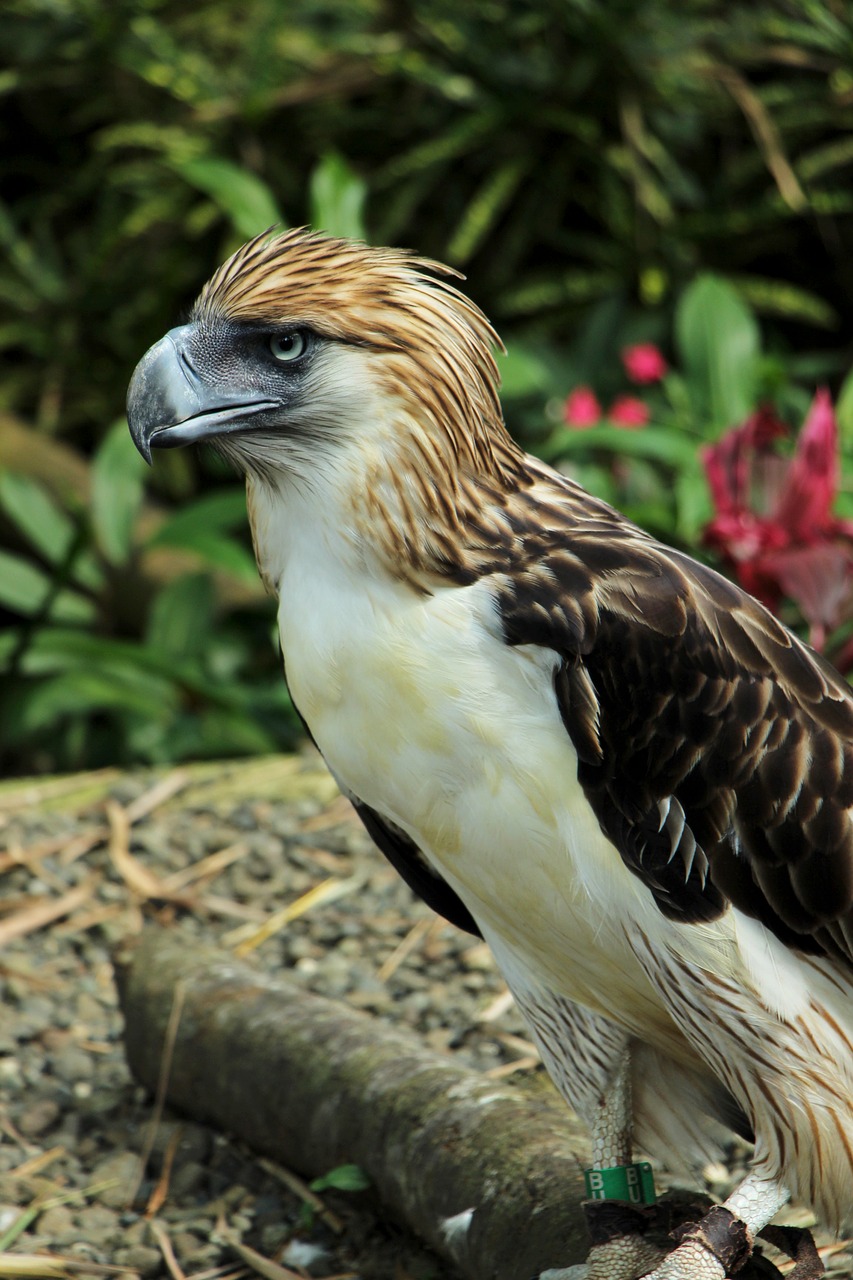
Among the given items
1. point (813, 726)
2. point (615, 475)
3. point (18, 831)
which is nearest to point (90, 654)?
point (18, 831)

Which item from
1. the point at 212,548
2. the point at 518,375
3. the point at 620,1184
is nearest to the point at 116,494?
the point at 212,548

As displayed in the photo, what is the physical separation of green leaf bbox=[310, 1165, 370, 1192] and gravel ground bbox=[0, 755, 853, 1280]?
0.08 metres

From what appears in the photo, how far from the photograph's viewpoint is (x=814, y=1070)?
2162 millimetres

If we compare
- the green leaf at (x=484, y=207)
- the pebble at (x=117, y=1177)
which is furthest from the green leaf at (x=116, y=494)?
the pebble at (x=117, y=1177)

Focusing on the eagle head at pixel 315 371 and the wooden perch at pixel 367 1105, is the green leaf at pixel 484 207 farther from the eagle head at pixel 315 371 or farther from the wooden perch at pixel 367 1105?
the eagle head at pixel 315 371

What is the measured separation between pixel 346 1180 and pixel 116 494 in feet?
10.7

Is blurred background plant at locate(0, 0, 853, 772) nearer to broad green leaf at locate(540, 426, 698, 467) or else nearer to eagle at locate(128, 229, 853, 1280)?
broad green leaf at locate(540, 426, 698, 467)

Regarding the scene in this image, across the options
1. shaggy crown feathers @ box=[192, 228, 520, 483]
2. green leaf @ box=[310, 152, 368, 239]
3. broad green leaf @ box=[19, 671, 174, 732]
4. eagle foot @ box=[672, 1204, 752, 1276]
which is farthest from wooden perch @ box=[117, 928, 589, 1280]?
green leaf @ box=[310, 152, 368, 239]

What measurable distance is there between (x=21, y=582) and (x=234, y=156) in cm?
269

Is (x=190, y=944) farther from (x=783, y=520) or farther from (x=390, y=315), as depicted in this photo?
(x=783, y=520)

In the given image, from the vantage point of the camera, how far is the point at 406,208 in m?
6.80

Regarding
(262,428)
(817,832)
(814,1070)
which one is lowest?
(814,1070)

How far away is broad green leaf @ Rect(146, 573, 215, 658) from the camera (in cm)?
541

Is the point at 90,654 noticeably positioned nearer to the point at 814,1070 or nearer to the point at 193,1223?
the point at 193,1223
